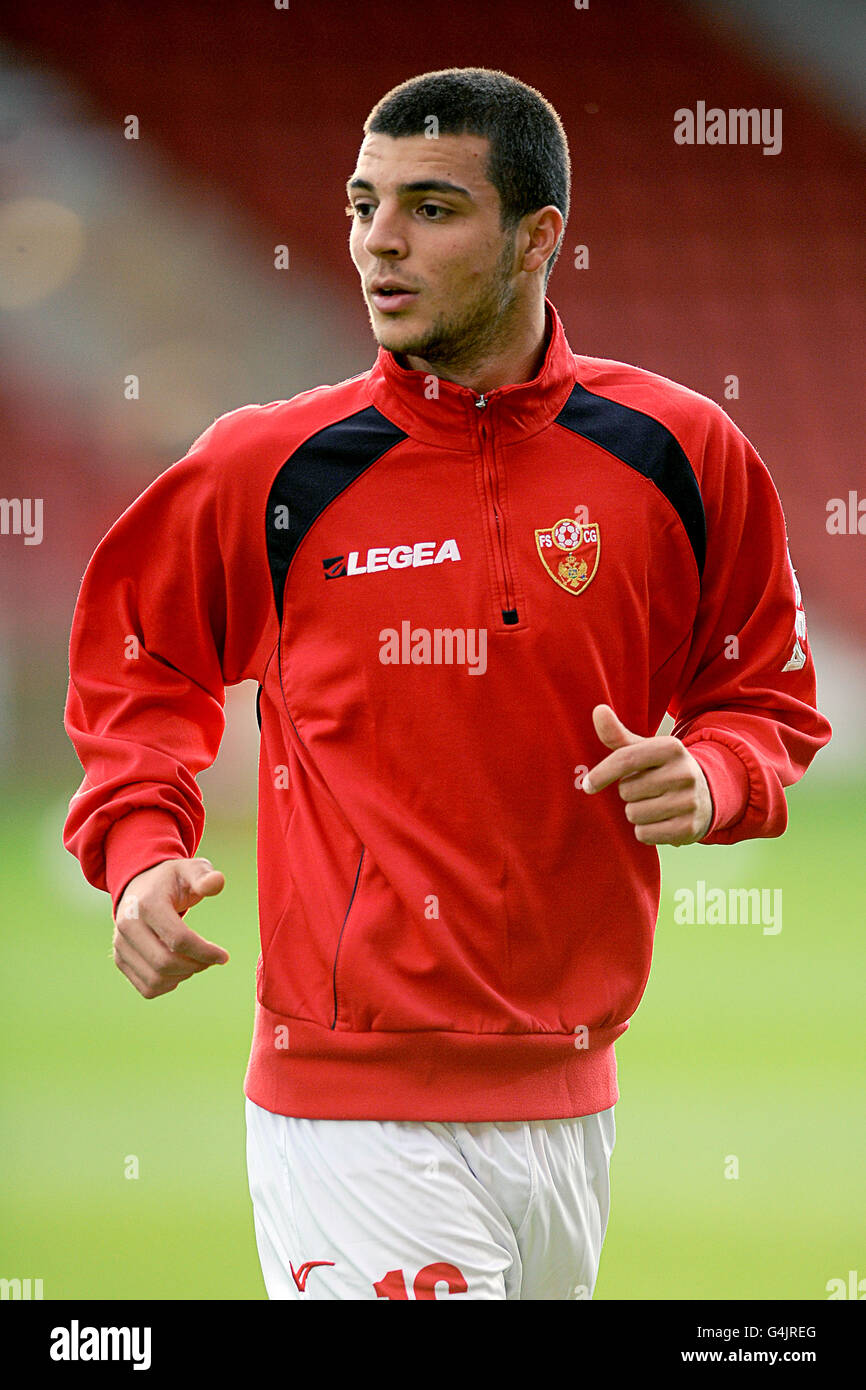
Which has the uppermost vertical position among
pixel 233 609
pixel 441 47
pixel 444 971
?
pixel 441 47

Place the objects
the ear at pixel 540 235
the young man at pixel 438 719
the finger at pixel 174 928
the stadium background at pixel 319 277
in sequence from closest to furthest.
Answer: the finger at pixel 174 928 → the young man at pixel 438 719 → the ear at pixel 540 235 → the stadium background at pixel 319 277

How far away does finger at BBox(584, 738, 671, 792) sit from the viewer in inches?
49.6

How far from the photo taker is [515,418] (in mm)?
1418

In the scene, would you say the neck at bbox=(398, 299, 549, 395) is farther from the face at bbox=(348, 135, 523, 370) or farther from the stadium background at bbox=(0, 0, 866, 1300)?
the stadium background at bbox=(0, 0, 866, 1300)

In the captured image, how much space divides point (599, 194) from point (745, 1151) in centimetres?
392

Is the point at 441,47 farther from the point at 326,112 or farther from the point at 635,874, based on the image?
the point at 635,874

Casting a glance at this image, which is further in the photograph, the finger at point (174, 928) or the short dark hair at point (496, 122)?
the short dark hair at point (496, 122)

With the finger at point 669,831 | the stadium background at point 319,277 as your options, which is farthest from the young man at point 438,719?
the stadium background at point 319,277

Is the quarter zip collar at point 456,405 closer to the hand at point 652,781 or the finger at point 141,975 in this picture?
the hand at point 652,781

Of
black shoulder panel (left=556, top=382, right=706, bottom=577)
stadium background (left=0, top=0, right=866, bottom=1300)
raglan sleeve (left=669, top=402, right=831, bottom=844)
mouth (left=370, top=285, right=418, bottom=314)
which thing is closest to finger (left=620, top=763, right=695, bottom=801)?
raglan sleeve (left=669, top=402, right=831, bottom=844)

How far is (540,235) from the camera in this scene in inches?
57.7

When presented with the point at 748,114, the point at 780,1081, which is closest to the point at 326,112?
the point at 748,114

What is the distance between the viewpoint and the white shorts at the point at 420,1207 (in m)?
1.33

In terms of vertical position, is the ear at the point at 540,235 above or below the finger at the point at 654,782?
above
